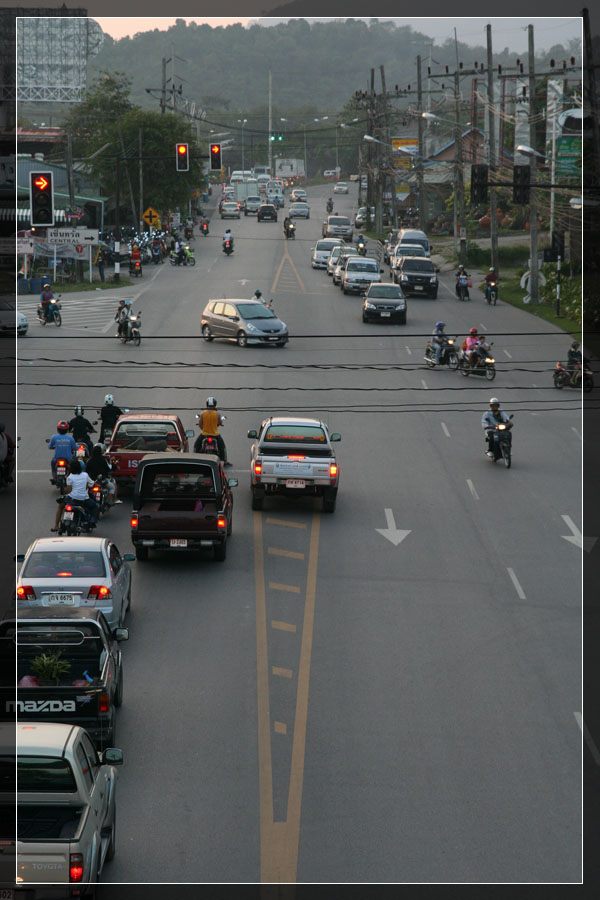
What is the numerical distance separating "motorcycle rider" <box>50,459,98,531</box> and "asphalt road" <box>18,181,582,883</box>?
731 mm

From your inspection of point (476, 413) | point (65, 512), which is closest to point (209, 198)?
point (476, 413)

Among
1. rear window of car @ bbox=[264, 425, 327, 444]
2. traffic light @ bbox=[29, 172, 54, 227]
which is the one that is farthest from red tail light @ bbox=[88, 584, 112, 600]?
traffic light @ bbox=[29, 172, 54, 227]

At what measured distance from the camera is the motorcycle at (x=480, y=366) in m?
43.8

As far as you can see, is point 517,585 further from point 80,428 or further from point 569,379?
point 569,379

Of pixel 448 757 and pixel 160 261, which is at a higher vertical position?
pixel 160 261

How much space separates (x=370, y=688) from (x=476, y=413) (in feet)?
75.6

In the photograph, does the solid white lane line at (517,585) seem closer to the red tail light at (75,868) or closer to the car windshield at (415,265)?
the red tail light at (75,868)

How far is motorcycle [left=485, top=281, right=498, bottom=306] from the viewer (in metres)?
59.4

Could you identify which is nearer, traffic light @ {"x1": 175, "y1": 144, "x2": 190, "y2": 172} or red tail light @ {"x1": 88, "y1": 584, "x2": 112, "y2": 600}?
red tail light @ {"x1": 88, "y1": 584, "x2": 112, "y2": 600}

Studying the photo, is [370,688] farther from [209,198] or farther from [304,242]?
[209,198]

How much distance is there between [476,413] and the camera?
3978 centimetres

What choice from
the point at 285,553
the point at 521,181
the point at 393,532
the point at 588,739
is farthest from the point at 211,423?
the point at 588,739

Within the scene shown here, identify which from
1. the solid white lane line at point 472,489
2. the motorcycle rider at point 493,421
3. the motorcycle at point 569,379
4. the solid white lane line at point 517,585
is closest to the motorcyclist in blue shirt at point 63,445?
the solid white lane line at point 472,489

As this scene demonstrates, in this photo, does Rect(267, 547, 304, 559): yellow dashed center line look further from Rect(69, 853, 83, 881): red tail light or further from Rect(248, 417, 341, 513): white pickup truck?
Rect(69, 853, 83, 881): red tail light
